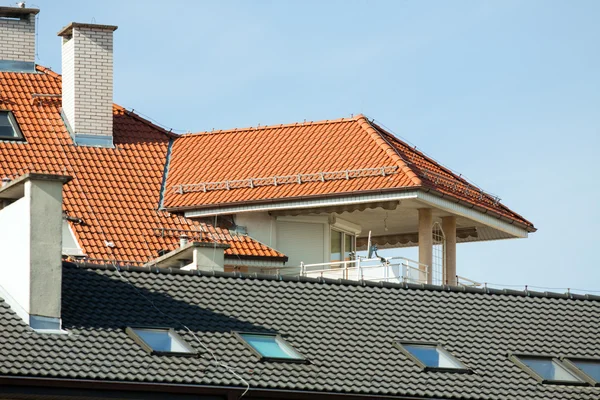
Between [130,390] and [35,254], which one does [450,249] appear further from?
[130,390]

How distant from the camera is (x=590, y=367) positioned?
36656mm

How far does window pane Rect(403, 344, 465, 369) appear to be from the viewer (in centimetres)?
3531

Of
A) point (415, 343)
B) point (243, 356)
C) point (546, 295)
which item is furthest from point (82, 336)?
point (546, 295)

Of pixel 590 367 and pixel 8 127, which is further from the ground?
pixel 8 127

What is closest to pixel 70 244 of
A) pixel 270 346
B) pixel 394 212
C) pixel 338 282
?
pixel 394 212

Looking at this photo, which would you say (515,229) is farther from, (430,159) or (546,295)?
(546,295)

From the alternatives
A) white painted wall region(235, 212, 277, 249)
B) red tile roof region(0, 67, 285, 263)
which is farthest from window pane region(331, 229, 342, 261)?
red tile roof region(0, 67, 285, 263)

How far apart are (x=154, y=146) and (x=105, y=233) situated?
577 cm

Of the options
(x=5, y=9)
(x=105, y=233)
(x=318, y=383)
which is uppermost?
(x=5, y=9)

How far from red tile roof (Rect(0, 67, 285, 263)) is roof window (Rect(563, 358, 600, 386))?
1597 cm

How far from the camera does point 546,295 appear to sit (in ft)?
130

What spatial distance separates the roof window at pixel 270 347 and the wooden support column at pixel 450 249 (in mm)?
19781

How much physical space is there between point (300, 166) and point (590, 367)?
1830cm

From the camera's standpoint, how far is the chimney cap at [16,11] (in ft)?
187
